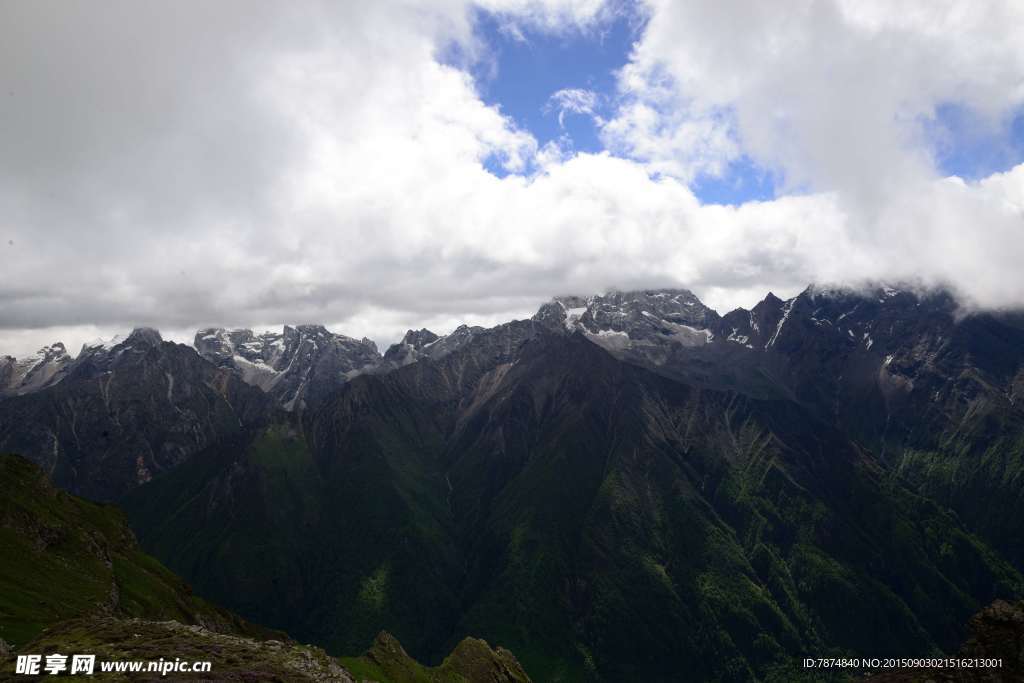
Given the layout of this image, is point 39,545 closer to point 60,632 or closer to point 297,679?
point 60,632

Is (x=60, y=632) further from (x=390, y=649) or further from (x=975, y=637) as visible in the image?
(x=975, y=637)

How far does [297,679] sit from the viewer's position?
6706 centimetres

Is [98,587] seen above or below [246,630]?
above

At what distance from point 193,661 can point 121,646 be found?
7.98m

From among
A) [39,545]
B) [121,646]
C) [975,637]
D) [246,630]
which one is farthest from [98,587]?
[975,637]

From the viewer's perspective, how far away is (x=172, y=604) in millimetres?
161625

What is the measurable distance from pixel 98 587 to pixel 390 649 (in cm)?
6135

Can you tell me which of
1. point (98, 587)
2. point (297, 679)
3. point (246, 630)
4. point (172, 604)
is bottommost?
point (246, 630)

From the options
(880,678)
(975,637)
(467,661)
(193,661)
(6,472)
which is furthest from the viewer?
(6,472)

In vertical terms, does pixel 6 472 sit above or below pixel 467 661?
above

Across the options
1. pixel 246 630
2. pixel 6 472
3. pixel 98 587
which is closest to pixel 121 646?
pixel 98 587

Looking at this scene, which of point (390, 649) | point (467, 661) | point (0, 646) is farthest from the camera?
point (467, 661)

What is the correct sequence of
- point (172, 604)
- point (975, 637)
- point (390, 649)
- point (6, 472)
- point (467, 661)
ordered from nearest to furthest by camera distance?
point (975, 637) < point (390, 649) < point (467, 661) < point (172, 604) < point (6, 472)

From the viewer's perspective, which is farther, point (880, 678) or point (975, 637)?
point (880, 678)
